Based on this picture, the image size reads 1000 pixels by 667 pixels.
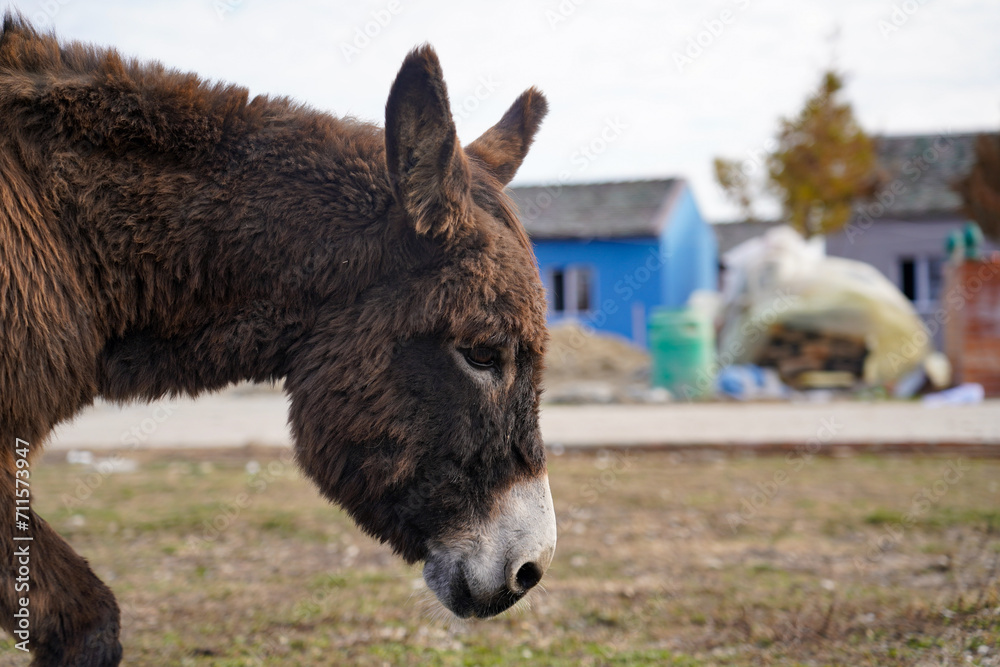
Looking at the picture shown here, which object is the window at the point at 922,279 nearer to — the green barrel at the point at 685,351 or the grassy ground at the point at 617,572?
the green barrel at the point at 685,351

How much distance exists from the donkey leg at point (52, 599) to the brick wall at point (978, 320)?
13.8 meters

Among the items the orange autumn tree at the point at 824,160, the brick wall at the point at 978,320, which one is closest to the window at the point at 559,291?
the orange autumn tree at the point at 824,160

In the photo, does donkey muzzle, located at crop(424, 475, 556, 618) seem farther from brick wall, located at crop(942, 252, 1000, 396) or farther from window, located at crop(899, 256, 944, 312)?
window, located at crop(899, 256, 944, 312)

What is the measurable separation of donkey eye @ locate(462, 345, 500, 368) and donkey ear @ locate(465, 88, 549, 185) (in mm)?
684

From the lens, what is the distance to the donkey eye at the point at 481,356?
212 cm

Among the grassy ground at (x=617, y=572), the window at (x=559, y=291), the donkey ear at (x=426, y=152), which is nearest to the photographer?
the donkey ear at (x=426, y=152)

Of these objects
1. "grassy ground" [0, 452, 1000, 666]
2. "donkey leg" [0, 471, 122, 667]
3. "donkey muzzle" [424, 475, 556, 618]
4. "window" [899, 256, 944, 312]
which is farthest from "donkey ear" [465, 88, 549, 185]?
"window" [899, 256, 944, 312]

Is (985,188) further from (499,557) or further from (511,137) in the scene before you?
(499,557)

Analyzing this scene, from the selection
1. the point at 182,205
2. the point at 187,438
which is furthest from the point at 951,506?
the point at 187,438

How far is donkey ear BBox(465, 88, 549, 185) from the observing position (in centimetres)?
252

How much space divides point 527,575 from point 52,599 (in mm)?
1191

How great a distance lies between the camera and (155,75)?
211 centimetres

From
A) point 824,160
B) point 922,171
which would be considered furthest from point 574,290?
point 922,171

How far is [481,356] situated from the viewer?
2.12m
